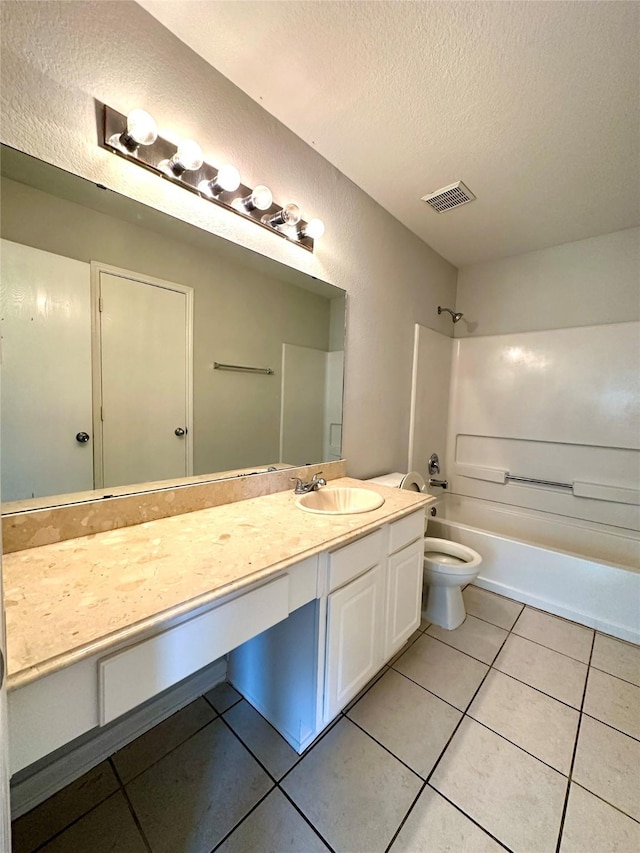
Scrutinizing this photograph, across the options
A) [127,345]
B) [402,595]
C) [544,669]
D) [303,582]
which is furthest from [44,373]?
[544,669]

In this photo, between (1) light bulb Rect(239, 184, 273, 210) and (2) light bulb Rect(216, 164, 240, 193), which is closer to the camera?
(2) light bulb Rect(216, 164, 240, 193)

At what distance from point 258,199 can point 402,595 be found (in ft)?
5.69

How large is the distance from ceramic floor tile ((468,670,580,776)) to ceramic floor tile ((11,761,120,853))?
1.32m

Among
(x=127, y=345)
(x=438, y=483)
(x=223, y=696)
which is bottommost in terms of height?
(x=223, y=696)

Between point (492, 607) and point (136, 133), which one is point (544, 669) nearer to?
point (492, 607)

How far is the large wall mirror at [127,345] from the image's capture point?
91 centimetres

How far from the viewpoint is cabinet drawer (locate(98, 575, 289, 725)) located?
2.10 ft

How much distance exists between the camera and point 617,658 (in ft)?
5.41

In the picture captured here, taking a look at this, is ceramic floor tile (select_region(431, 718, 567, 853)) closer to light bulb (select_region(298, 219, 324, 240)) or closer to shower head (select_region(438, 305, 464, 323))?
light bulb (select_region(298, 219, 324, 240))

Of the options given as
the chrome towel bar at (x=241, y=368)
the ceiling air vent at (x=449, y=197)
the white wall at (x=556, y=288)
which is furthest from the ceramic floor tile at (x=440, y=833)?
the white wall at (x=556, y=288)

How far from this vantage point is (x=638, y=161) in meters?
1.57

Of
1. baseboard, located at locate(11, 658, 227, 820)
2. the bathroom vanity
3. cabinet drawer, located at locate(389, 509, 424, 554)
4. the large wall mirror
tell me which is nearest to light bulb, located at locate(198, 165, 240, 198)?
the large wall mirror

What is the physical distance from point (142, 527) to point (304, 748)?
37.8 inches

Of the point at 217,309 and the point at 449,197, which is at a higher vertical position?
the point at 449,197
